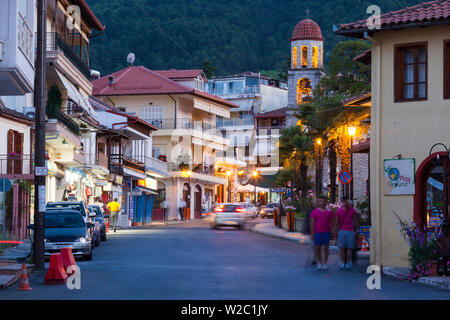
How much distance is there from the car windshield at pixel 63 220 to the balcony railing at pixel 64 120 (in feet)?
41.1

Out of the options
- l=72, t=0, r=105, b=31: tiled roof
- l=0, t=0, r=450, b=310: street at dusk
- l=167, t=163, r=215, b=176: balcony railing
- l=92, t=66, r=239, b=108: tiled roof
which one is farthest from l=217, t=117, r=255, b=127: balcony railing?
l=72, t=0, r=105, b=31: tiled roof

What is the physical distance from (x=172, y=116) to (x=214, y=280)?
6521cm

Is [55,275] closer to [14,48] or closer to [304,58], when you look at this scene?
[14,48]

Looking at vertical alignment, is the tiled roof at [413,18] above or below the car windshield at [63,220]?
A: above

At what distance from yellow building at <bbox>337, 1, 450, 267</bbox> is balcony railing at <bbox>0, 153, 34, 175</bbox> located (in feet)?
53.5

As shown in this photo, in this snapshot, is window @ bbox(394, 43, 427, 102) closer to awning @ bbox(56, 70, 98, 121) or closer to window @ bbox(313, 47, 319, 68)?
awning @ bbox(56, 70, 98, 121)

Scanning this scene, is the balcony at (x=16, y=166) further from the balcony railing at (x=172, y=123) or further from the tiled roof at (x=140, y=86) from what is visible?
the balcony railing at (x=172, y=123)

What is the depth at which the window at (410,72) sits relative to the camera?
24875 millimetres

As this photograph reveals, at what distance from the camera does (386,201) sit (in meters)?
25.0

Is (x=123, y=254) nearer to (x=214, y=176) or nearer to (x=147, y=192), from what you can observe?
(x=147, y=192)

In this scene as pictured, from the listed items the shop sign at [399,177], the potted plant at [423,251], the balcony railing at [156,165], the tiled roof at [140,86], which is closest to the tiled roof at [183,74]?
the tiled roof at [140,86]

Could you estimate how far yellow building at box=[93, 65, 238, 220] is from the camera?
8369cm

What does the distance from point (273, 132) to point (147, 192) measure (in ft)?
154
